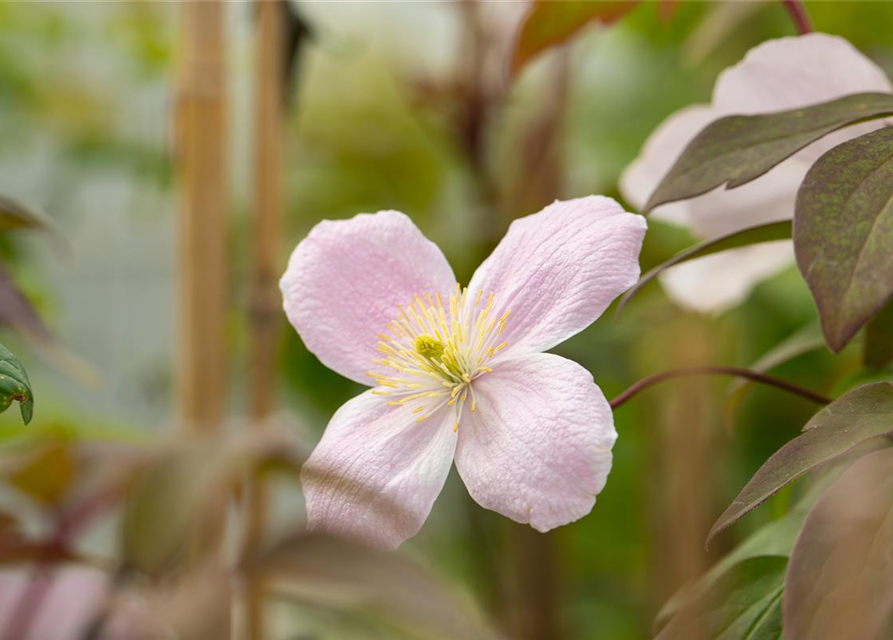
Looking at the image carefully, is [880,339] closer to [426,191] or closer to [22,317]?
[22,317]

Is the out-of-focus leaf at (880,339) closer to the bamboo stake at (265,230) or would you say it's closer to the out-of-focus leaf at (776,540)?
the out-of-focus leaf at (776,540)

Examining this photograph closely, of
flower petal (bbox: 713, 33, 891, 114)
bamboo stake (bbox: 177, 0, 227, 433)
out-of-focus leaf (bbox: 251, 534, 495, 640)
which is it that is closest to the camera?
out-of-focus leaf (bbox: 251, 534, 495, 640)

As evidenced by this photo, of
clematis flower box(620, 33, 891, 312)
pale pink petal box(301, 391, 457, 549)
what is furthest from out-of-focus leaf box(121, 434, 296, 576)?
clematis flower box(620, 33, 891, 312)

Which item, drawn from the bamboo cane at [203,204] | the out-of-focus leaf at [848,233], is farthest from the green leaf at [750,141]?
the bamboo cane at [203,204]

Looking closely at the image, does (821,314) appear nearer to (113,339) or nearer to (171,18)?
(171,18)

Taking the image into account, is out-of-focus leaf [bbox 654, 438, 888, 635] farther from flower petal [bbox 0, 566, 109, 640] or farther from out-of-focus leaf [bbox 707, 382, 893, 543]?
flower petal [bbox 0, 566, 109, 640]

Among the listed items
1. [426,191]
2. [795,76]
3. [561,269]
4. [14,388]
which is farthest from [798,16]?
[426,191]

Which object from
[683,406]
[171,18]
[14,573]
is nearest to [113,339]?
[171,18]
